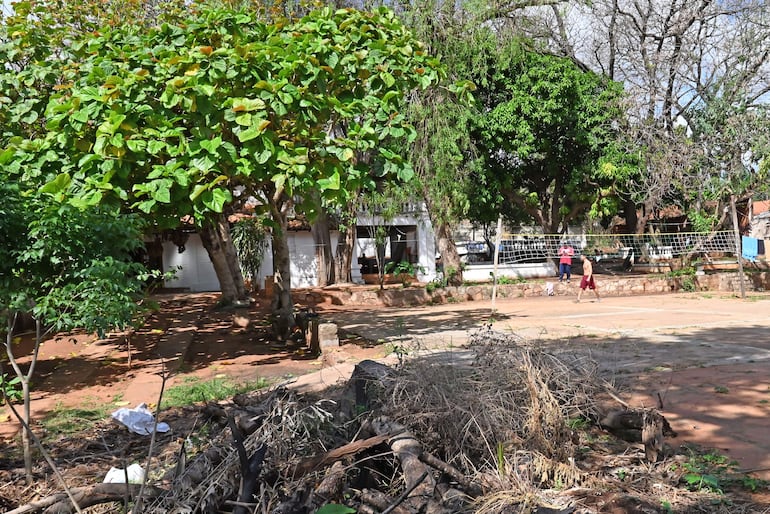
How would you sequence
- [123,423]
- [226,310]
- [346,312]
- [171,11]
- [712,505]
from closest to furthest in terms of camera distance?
1. [712,505]
2. [123,423]
3. [171,11]
4. [226,310]
5. [346,312]

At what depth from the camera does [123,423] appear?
5.88m

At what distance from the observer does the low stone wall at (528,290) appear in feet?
64.6

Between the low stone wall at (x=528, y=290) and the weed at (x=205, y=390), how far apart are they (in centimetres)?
1161

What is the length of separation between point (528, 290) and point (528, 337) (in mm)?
10696

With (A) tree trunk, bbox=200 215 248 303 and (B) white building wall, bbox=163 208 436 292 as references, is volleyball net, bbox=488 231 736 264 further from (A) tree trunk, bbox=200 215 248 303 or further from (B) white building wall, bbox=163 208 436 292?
(A) tree trunk, bbox=200 215 248 303

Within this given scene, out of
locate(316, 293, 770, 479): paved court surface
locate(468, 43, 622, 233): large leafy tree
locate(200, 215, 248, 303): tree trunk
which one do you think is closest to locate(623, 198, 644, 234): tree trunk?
locate(468, 43, 622, 233): large leafy tree

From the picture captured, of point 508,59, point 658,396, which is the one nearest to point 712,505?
point 658,396

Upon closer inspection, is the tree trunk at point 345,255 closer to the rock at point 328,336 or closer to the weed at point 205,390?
the rock at point 328,336

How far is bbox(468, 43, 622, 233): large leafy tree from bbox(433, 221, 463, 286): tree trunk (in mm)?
2382

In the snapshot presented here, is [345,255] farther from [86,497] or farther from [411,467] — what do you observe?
[86,497]

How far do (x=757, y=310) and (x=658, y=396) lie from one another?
34.2ft

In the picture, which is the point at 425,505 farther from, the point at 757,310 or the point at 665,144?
the point at 665,144

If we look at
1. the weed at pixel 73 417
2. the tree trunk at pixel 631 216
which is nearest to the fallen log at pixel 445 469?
the weed at pixel 73 417

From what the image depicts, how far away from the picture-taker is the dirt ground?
5508 mm
